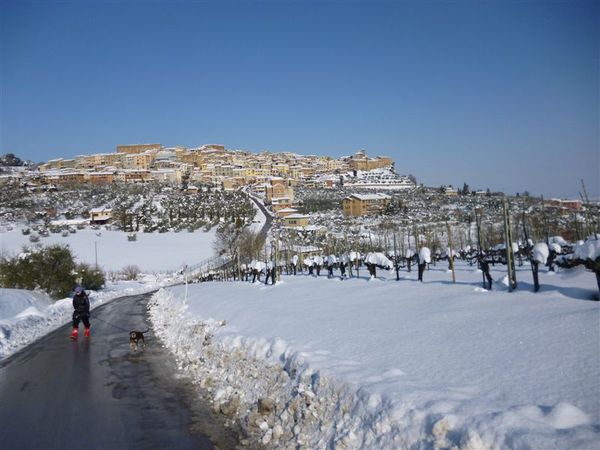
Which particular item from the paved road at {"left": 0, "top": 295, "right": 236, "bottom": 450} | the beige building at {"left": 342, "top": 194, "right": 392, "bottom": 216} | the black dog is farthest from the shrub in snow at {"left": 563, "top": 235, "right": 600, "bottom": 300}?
the beige building at {"left": 342, "top": 194, "right": 392, "bottom": 216}

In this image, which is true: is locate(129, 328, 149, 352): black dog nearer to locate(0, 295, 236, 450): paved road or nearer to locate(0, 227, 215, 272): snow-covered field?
locate(0, 295, 236, 450): paved road

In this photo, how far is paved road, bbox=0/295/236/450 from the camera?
5867mm

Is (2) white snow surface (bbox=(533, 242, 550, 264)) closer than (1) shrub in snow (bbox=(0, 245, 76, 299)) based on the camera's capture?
Yes

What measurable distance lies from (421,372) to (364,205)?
268ft

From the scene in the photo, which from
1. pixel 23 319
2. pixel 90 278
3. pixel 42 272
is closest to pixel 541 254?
pixel 23 319

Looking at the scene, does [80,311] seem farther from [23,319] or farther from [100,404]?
[100,404]

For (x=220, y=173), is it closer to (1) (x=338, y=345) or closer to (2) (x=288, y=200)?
(2) (x=288, y=200)

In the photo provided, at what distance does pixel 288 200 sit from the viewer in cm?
10725

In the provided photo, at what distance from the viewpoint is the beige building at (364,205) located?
276 feet

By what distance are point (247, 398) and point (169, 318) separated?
36.3 feet

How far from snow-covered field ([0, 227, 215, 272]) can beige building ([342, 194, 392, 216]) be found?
91.9ft

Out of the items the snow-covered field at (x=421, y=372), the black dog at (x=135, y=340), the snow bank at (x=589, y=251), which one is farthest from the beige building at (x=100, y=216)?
the snow bank at (x=589, y=251)

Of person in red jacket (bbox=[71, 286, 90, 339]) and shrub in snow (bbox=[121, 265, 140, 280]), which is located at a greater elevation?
person in red jacket (bbox=[71, 286, 90, 339])

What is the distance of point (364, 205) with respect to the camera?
3401 inches
